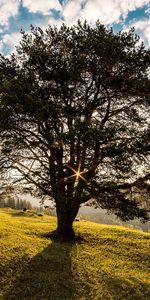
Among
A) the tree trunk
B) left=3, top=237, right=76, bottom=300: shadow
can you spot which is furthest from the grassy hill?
the tree trunk

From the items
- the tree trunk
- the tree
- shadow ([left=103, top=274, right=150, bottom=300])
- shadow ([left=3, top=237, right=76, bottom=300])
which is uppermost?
the tree

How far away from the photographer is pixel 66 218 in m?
21.7

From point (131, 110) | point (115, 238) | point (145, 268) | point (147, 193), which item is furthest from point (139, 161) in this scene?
point (115, 238)

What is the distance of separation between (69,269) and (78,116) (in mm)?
8104

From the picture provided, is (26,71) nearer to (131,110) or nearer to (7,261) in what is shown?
(131,110)

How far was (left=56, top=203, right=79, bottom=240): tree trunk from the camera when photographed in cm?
2141

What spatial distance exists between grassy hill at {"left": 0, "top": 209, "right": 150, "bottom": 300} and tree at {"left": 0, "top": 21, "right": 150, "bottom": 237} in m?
2.82

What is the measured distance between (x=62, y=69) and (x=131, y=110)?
5.57 meters

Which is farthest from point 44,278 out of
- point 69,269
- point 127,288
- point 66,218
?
point 66,218

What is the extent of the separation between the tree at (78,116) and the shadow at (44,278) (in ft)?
14.6

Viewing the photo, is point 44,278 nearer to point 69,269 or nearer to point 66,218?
point 69,269

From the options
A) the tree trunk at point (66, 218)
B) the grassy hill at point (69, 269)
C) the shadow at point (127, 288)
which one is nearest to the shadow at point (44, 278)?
the grassy hill at point (69, 269)

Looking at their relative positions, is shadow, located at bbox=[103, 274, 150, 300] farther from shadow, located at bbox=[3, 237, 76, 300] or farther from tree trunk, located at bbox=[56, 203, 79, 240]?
tree trunk, located at bbox=[56, 203, 79, 240]

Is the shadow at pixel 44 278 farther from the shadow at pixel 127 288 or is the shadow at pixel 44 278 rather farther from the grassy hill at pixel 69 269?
the shadow at pixel 127 288
